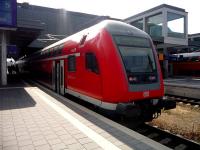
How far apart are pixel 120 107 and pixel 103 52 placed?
175 cm

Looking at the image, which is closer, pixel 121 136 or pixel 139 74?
pixel 121 136

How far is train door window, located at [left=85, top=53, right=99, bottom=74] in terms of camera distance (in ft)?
24.3

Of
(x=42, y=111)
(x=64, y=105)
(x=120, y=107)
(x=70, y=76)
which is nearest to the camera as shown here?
(x=120, y=107)

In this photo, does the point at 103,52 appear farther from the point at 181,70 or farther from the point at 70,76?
the point at 181,70

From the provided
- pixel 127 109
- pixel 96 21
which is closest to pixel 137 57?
pixel 127 109

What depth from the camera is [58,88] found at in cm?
1237

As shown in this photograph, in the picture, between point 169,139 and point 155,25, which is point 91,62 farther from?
point 155,25

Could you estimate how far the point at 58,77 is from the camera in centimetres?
1207

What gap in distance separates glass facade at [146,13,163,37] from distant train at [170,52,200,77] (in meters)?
4.75

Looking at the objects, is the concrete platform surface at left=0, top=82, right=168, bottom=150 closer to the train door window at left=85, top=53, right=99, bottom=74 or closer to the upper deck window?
the train door window at left=85, top=53, right=99, bottom=74

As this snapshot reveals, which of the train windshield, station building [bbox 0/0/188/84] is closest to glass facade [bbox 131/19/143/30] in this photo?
station building [bbox 0/0/188/84]

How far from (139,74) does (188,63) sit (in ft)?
97.0

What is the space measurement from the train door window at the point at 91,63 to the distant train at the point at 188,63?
26.3 m

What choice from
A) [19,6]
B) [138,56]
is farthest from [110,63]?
[19,6]
